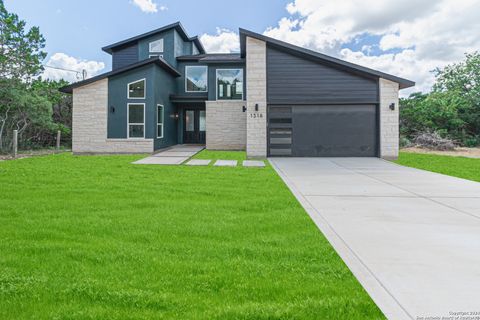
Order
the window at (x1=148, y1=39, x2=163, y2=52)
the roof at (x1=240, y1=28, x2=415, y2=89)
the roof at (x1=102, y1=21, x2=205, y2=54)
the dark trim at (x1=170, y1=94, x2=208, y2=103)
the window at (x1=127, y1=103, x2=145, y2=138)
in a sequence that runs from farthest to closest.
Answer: the window at (x1=148, y1=39, x2=163, y2=52) < the roof at (x1=102, y1=21, x2=205, y2=54) < the dark trim at (x1=170, y1=94, x2=208, y2=103) < the window at (x1=127, y1=103, x2=145, y2=138) < the roof at (x1=240, y1=28, x2=415, y2=89)

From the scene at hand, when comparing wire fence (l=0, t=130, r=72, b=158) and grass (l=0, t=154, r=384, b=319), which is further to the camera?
wire fence (l=0, t=130, r=72, b=158)

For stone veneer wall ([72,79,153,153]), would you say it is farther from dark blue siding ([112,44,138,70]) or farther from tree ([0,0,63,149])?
dark blue siding ([112,44,138,70])

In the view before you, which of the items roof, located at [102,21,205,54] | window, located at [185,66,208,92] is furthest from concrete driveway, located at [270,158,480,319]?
roof, located at [102,21,205,54]

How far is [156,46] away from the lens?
22.0 m

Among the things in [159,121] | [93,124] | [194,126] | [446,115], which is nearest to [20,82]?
[93,124]

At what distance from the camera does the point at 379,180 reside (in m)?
8.75

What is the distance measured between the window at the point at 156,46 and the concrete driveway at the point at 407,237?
16.2 meters

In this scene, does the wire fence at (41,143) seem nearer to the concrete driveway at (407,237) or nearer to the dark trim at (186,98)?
the dark trim at (186,98)

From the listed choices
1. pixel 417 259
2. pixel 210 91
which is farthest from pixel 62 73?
pixel 417 259

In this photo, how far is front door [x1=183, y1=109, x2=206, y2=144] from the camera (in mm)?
23766

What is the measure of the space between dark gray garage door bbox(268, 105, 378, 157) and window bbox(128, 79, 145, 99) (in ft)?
19.0

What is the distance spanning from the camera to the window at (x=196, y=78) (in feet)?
72.7

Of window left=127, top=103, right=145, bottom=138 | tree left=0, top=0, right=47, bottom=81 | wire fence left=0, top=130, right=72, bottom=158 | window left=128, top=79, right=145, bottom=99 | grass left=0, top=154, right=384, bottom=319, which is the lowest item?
grass left=0, top=154, right=384, bottom=319

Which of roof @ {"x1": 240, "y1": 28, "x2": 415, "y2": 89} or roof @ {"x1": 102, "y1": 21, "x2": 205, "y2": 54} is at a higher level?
roof @ {"x1": 102, "y1": 21, "x2": 205, "y2": 54}
